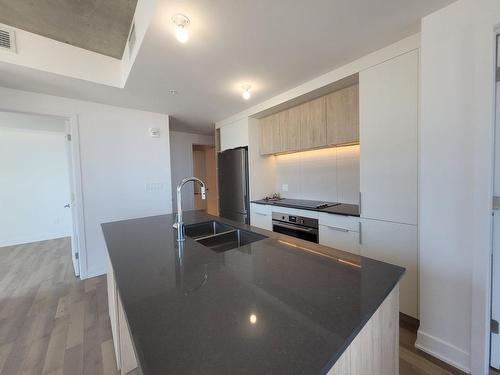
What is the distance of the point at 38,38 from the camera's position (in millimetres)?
1979

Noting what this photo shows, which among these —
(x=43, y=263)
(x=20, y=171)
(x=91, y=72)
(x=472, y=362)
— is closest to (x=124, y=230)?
(x=91, y=72)

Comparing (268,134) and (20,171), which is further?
(20,171)

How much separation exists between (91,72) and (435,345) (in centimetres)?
384

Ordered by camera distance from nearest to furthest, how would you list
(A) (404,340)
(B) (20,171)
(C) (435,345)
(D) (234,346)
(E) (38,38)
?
(D) (234,346) → (C) (435,345) → (A) (404,340) → (E) (38,38) → (B) (20,171)

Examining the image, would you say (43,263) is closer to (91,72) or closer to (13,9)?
(91,72)

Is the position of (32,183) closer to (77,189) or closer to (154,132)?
(77,189)

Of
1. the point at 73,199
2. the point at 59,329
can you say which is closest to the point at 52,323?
the point at 59,329

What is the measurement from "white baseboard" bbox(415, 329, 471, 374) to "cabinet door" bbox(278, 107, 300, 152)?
2156 millimetres

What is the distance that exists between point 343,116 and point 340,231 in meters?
1.23

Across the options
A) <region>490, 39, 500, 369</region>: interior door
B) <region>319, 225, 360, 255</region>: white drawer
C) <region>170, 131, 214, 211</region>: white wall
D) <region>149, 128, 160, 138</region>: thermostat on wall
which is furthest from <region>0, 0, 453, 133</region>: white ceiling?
<region>170, 131, 214, 211</region>: white wall

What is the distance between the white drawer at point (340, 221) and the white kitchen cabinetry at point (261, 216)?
844mm

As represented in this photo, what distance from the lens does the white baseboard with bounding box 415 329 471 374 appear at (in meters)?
1.35

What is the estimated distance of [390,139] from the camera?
1.80 metres

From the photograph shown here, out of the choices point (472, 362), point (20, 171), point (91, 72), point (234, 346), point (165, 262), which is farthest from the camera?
point (20, 171)
